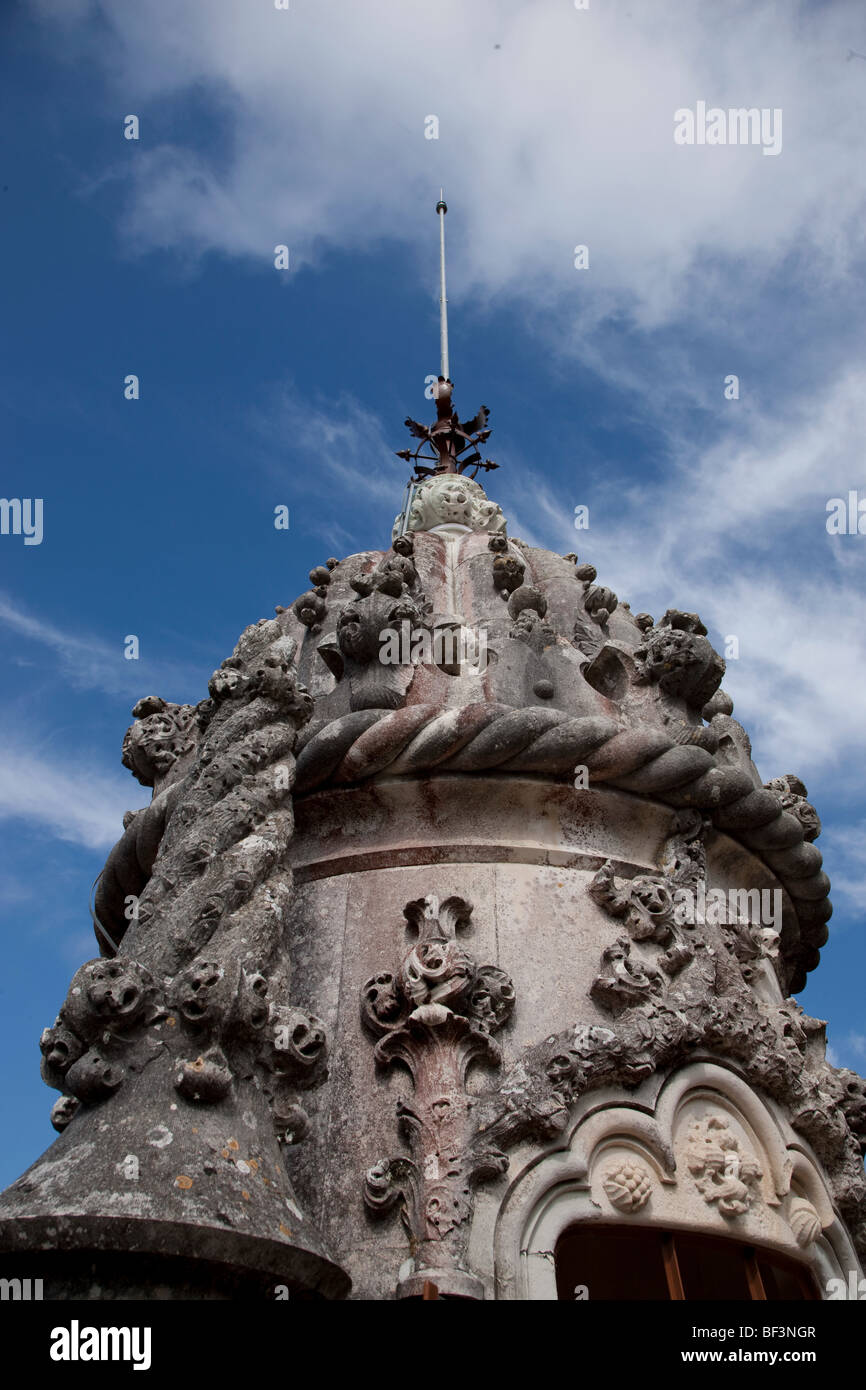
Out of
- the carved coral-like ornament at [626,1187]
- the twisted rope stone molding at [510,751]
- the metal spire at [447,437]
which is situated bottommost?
the carved coral-like ornament at [626,1187]

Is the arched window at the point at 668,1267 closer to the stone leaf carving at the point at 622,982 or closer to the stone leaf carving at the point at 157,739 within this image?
the stone leaf carving at the point at 622,982

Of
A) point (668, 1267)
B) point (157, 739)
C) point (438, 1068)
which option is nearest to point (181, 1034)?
point (438, 1068)

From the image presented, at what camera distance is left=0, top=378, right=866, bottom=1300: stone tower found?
3775mm

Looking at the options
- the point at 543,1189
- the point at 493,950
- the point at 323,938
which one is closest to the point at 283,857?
the point at 323,938

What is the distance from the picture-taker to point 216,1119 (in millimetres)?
3812

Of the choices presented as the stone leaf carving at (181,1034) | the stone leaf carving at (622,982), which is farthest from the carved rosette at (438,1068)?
the stone leaf carving at (181,1034)

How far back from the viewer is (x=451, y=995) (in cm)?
472

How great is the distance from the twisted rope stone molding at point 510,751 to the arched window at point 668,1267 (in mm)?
2038

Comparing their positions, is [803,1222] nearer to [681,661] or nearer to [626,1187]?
[626,1187]

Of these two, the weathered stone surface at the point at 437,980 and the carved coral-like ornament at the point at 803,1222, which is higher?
the weathered stone surface at the point at 437,980

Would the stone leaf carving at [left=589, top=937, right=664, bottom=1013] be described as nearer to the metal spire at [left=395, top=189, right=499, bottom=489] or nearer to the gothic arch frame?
the gothic arch frame

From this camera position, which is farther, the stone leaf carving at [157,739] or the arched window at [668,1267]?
the stone leaf carving at [157,739]

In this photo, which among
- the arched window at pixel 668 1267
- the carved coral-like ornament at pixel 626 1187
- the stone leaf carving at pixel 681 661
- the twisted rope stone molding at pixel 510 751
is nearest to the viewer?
the carved coral-like ornament at pixel 626 1187

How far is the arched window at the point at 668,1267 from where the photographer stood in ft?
14.9
